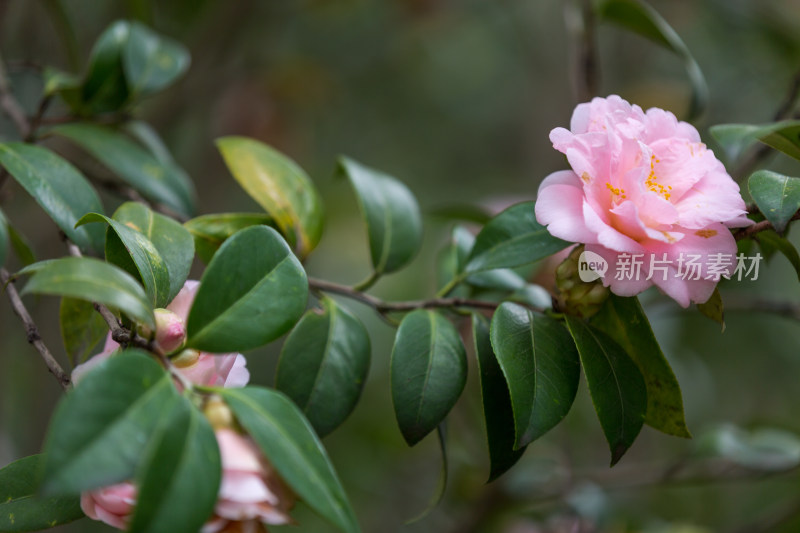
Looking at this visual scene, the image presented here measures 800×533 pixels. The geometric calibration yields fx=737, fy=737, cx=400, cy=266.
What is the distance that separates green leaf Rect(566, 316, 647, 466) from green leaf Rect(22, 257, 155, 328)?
0.95 ft

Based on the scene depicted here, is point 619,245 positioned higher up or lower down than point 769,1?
higher up

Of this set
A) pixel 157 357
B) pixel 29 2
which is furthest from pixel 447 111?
pixel 157 357

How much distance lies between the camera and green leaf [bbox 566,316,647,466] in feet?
1.66

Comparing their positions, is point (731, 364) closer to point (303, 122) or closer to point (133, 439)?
point (303, 122)

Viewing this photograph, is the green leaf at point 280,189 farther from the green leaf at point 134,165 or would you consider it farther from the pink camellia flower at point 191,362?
the pink camellia flower at point 191,362

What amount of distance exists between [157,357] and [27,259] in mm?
334

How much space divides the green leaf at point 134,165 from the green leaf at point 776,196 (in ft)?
1.88

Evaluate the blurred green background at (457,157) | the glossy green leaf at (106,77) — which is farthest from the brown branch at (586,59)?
the glossy green leaf at (106,77)

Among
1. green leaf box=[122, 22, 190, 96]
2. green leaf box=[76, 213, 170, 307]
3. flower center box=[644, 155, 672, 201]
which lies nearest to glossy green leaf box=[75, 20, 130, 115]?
green leaf box=[122, 22, 190, 96]

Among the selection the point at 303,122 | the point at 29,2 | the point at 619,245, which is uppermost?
the point at 29,2

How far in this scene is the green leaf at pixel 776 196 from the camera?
0.47 metres

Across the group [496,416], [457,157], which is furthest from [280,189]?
[457,157]

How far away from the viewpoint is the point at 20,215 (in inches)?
52.4

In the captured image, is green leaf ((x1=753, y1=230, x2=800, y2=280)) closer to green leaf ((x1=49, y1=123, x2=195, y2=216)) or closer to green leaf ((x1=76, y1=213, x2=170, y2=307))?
green leaf ((x1=76, y1=213, x2=170, y2=307))
